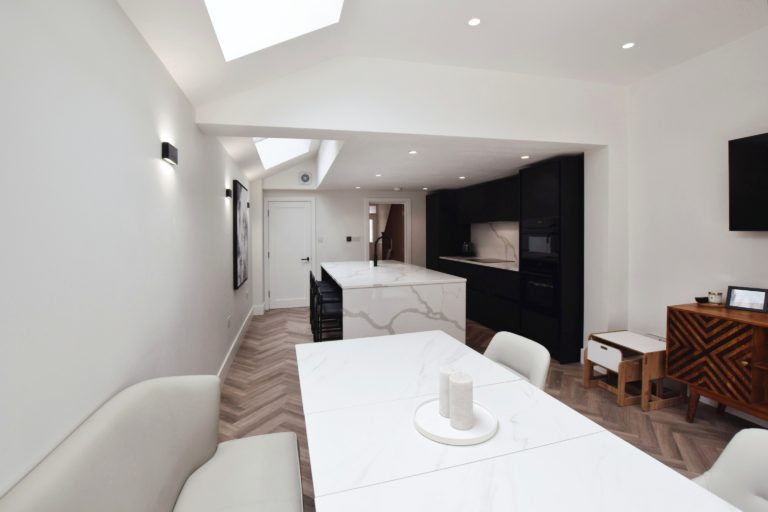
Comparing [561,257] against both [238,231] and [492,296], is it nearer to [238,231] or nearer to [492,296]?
[492,296]

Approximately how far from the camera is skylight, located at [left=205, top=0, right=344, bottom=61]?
81.5 inches

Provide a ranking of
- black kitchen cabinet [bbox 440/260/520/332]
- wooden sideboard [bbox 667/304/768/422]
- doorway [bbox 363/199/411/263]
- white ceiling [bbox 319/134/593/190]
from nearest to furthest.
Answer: wooden sideboard [bbox 667/304/768/422], white ceiling [bbox 319/134/593/190], black kitchen cabinet [bbox 440/260/520/332], doorway [bbox 363/199/411/263]

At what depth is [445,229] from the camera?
22.0 ft

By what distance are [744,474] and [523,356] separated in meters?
0.87

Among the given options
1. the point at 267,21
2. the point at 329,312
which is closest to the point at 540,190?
the point at 329,312

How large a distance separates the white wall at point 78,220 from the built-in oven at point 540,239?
11.3 feet

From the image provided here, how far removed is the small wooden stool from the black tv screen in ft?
3.54

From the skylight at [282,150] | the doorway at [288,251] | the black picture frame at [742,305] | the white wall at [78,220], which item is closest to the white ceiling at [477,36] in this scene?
the white wall at [78,220]

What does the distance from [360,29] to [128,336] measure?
2.19 m

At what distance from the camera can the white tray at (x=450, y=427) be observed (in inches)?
41.6

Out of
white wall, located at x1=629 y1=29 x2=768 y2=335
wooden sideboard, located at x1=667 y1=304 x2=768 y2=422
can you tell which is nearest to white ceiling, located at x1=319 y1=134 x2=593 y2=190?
white wall, located at x1=629 y1=29 x2=768 y2=335

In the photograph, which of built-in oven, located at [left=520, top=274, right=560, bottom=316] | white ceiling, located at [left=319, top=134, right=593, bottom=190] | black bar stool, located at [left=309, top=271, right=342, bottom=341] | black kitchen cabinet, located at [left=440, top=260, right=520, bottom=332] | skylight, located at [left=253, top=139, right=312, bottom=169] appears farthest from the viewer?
skylight, located at [left=253, top=139, right=312, bottom=169]

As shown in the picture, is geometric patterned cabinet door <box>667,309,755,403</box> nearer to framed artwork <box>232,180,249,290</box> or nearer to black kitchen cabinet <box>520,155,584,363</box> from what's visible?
black kitchen cabinet <box>520,155,584,363</box>

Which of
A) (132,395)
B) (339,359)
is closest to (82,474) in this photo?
(132,395)
